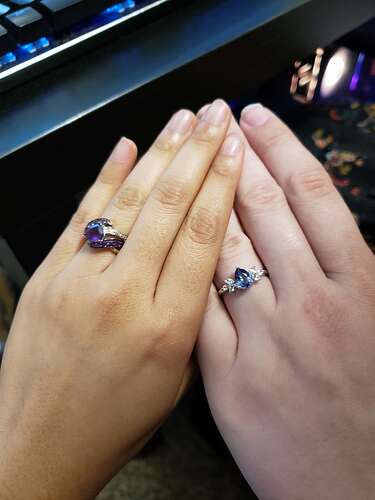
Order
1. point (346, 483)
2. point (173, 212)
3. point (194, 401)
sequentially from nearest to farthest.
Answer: point (346, 483)
point (173, 212)
point (194, 401)

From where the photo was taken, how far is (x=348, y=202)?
0.59 m

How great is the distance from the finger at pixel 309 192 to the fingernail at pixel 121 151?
6.9 inches

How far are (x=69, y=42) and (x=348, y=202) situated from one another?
0.41 metres

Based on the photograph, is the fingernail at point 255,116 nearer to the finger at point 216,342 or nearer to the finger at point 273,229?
the finger at point 273,229

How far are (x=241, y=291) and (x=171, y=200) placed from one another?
13cm

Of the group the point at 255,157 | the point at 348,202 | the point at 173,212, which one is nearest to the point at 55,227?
the point at 173,212

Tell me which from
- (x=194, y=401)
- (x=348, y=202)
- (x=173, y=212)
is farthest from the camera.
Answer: (x=194, y=401)

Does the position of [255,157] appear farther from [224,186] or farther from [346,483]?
[346,483]

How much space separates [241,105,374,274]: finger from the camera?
1.57ft

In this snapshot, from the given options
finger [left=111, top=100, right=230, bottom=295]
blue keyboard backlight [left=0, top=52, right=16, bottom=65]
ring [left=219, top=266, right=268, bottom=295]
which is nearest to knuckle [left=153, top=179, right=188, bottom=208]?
finger [left=111, top=100, right=230, bottom=295]

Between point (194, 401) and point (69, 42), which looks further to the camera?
point (194, 401)

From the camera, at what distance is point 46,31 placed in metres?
0.46

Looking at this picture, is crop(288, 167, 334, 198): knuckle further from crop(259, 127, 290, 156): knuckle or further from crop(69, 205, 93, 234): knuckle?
crop(69, 205, 93, 234): knuckle

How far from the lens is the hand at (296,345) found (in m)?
0.40
